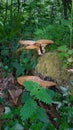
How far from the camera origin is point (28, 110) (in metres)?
2.90

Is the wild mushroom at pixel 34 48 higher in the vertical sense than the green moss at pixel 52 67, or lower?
higher

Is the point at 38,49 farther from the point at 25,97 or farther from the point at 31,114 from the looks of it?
the point at 31,114

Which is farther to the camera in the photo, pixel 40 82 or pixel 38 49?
pixel 38 49

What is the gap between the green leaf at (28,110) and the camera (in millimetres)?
2846

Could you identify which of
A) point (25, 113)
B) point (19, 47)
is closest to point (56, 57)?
point (19, 47)

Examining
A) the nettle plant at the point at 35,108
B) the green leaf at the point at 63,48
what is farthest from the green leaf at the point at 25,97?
the green leaf at the point at 63,48

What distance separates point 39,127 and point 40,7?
355 centimetres

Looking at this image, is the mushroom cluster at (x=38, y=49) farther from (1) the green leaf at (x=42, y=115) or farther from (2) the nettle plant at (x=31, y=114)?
(1) the green leaf at (x=42, y=115)

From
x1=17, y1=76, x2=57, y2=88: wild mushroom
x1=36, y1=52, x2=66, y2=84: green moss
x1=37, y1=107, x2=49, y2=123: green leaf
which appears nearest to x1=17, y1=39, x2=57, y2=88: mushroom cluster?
x1=17, y1=76, x2=57, y2=88: wild mushroom

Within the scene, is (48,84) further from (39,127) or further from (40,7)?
(40,7)

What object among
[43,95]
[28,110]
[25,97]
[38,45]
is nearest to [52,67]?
[38,45]

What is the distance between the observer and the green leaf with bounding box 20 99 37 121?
2846 millimetres

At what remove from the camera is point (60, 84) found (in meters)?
3.36

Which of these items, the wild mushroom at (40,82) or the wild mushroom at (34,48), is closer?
the wild mushroom at (40,82)
